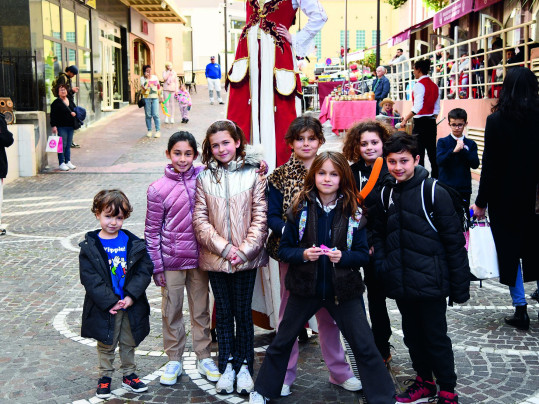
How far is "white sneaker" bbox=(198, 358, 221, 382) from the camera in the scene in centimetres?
422

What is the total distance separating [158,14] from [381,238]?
29035 millimetres

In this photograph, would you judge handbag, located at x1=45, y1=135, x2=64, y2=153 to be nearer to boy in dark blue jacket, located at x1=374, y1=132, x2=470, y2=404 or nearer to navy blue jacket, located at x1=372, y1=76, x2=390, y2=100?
navy blue jacket, located at x1=372, y1=76, x2=390, y2=100

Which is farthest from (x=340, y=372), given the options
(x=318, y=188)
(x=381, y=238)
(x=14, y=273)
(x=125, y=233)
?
(x=14, y=273)

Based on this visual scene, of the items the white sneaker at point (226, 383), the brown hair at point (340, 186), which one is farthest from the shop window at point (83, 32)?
the brown hair at point (340, 186)

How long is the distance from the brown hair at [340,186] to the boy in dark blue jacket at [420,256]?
26 cm

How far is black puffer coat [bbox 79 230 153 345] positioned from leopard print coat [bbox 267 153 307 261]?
2.48 ft

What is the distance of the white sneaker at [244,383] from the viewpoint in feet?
13.3

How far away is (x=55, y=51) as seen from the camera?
677 inches

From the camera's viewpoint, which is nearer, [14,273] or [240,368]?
[240,368]

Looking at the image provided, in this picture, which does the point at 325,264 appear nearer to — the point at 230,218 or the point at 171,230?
the point at 230,218

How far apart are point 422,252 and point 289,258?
2.42 feet

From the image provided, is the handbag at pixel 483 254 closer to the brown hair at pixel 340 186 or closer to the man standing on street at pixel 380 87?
the brown hair at pixel 340 186

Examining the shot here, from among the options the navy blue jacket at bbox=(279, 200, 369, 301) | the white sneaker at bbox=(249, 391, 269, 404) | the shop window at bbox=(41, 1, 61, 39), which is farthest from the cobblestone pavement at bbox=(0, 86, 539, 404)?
the shop window at bbox=(41, 1, 61, 39)

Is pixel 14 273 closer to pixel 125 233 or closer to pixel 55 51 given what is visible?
pixel 125 233
